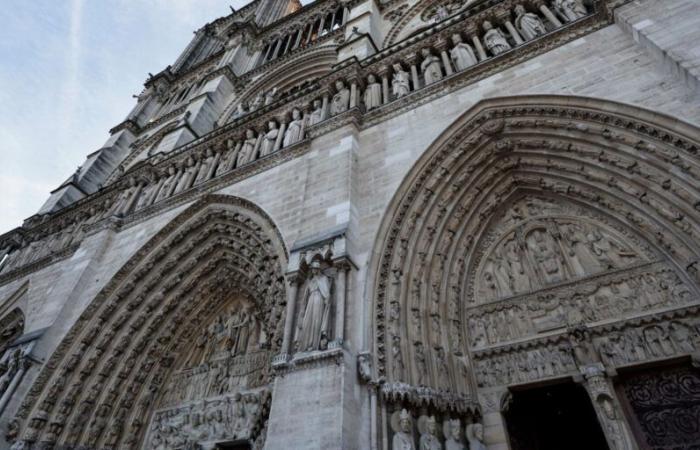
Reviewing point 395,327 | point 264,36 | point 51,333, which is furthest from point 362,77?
point 264,36

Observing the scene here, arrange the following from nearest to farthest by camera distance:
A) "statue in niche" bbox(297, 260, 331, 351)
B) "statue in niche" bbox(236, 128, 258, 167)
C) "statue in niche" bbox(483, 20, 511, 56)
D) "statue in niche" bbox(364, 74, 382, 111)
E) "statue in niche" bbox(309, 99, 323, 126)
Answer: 1. "statue in niche" bbox(297, 260, 331, 351)
2. "statue in niche" bbox(483, 20, 511, 56)
3. "statue in niche" bbox(364, 74, 382, 111)
4. "statue in niche" bbox(309, 99, 323, 126)
5. "statue in niche" bbox(236, 128, 258, 167)

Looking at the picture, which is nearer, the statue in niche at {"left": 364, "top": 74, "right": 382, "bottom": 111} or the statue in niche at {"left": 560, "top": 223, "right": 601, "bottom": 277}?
the statue in niche at {"left": 560, "top": 223, "right": 601, "bottom": 277}

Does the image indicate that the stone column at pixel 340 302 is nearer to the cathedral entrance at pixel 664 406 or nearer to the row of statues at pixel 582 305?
the row of statues at pixel 582 305

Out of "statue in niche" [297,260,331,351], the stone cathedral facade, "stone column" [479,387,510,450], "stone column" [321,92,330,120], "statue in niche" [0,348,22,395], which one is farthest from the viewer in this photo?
"stone column" [321,92,330,120]

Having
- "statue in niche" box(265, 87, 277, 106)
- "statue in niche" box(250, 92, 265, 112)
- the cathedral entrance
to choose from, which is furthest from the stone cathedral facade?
"statue in niche" box(265, 87, 277, 106)

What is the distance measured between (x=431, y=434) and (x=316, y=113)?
561 cm

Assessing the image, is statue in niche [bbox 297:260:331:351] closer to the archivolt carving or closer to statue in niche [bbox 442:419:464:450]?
the archivolt carving

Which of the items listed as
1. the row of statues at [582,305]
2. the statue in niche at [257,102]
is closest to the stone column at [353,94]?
the row of statues at [582,305]

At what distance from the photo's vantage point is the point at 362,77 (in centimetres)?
724

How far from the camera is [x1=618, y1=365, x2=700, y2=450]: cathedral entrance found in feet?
10.8

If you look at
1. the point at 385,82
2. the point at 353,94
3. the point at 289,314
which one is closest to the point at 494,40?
the point at 385,82

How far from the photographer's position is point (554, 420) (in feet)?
15.0

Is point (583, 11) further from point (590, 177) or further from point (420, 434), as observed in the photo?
point (420, 434)

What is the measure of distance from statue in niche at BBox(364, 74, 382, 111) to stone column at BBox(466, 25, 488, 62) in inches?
65.7
